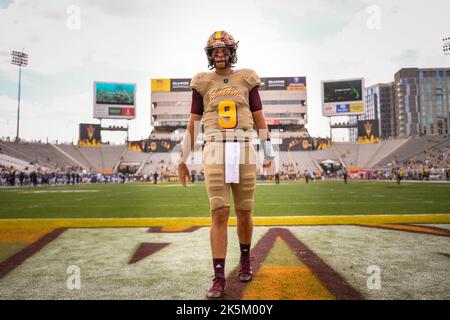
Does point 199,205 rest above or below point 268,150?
below

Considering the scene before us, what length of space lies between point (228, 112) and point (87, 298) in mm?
1888

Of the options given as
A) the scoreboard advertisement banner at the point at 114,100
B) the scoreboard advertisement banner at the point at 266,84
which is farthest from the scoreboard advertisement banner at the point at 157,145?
the scoreboard advertisement banner at the point at 266,84

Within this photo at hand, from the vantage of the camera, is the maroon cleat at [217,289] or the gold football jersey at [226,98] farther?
the gold football jersey at [226,98]

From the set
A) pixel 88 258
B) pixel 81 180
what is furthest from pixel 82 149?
pixel 88 258

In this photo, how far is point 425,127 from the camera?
11050 centimetres

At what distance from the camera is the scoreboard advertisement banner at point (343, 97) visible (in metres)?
46.7

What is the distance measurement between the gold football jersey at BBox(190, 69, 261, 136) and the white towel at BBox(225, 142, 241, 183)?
20 cm

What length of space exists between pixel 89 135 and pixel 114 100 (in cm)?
691

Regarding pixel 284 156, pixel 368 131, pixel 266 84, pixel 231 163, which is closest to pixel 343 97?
pixel 368 131

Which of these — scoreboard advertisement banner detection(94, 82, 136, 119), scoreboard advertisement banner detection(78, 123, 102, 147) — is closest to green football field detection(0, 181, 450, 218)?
scoreboard advertisement banner detection(94, 82, 136, 119)

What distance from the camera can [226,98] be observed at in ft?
9.27

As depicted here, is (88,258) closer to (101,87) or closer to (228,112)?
(228,112)

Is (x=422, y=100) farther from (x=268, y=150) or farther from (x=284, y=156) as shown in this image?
(x=268, y=150)

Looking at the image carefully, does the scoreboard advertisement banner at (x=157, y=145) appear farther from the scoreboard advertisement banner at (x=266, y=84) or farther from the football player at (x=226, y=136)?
the football player at (x=226, y=136)
